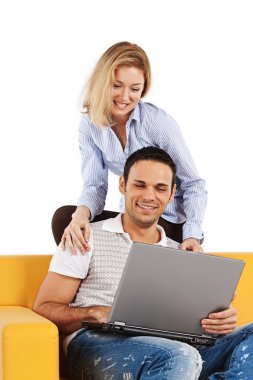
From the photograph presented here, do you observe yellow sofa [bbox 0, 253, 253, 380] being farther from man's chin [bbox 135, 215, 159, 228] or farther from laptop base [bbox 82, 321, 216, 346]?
man's chin [bbox 135, 215, 159, 228]

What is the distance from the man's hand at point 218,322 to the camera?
2773 millimetres

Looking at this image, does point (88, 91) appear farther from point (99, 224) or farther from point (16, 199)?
point (16, 199)

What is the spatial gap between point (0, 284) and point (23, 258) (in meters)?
0.13

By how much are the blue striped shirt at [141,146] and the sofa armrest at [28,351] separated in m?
0.83

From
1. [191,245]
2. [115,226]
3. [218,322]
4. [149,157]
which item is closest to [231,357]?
[218,322]

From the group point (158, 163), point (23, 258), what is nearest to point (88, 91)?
point (158, 163)

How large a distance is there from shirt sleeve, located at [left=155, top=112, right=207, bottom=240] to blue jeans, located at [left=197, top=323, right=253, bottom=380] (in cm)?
56

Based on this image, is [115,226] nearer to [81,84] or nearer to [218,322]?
[218,322]


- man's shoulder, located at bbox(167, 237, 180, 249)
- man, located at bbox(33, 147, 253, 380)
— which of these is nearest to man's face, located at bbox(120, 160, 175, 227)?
man, located at bbox(33, 147, 253, 380)

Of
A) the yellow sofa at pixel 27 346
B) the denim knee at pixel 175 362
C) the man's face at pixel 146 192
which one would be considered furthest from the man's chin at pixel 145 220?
the denim knee at pixel 175 362

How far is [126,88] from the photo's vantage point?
3.30 meters

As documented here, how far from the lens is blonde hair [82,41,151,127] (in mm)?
→ 3283

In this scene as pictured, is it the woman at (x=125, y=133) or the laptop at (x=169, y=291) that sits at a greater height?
the woman at (x=125, y=133)

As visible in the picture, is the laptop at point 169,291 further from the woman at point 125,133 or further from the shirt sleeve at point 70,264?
the woman at point 125,133
